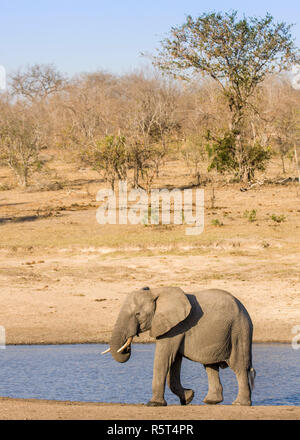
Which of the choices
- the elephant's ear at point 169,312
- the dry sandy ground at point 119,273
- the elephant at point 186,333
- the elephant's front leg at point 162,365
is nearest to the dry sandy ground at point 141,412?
the dry sandy ground at point 119,273

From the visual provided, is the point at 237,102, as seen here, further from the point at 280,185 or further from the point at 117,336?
the point at 117,336

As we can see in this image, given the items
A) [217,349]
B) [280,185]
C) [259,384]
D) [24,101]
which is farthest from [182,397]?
[24,101]

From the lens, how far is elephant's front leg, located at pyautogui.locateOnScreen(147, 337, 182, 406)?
730 cm

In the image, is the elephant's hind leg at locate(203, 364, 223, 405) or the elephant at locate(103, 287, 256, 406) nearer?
the elephant at locate(103, 287, 256, 406)

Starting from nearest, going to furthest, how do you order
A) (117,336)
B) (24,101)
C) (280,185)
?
(117,336)
(280,185)
(24,101)

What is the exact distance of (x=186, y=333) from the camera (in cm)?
746

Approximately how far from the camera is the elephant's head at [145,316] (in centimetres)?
725

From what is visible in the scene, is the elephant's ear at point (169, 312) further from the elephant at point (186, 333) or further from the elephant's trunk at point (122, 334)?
the elephant's trunk at point (122, 334)

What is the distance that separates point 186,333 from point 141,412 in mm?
985

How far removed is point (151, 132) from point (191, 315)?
26510 mm

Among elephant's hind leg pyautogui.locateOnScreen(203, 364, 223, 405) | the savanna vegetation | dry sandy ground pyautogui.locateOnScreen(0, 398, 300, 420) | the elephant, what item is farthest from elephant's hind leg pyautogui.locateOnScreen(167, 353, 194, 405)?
the savanna vegetation

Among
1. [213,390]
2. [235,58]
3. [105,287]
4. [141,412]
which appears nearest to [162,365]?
[141,412]

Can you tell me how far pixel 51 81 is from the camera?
8025 cm

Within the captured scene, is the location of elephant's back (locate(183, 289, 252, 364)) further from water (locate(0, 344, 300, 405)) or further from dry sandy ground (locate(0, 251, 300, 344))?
dry sandy ground (locate(0, 251, 300, 344))
